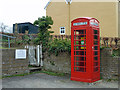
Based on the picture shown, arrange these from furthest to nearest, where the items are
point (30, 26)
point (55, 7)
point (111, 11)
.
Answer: point (30, 26) → point (55, 7) → point (111, 11)

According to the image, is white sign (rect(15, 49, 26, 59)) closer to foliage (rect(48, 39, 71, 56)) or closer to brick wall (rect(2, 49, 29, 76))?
brick wall (rect(2, 49, 29, 76))

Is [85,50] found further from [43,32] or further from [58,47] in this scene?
[43,32]

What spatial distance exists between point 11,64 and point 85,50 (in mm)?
3922

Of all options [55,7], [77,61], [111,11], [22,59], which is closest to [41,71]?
[22,59]

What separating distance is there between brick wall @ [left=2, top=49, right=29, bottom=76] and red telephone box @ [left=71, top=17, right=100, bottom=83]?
292cm

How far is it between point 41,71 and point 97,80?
3.51m

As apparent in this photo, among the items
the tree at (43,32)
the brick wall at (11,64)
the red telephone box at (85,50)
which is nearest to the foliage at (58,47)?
the tree at (43,32)

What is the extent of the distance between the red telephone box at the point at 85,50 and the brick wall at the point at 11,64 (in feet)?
9.56

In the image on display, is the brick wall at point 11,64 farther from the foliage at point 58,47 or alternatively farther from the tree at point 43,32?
the tree at point 43,32

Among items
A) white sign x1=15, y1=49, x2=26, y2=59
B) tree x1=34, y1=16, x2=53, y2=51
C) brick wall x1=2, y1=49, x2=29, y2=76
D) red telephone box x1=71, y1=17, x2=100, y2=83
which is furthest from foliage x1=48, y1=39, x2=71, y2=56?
brick wall x1=2, y1=49, x2=29, y2=76

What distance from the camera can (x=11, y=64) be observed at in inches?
300

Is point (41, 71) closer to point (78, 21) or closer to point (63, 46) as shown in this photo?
point (63, 46)

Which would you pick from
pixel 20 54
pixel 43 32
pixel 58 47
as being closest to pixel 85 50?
pixel 58 47

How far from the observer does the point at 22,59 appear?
7992 mm
